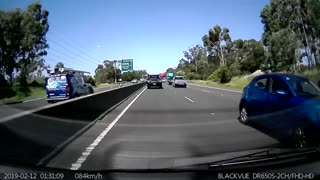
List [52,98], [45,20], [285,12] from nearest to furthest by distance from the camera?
[45,20] → [285,12] → [52,98]

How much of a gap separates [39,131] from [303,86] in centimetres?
651

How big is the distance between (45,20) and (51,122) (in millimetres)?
2402

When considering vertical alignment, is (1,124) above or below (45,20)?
below

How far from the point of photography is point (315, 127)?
879 cm

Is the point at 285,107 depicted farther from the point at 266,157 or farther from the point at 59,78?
the point at 59,78

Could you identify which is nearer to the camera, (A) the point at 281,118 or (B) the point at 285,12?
(A) the point at 281,118

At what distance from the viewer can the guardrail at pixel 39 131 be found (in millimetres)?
7080

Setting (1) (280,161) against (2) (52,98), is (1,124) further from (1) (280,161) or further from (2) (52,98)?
(2) (52,98)

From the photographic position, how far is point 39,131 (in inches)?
349

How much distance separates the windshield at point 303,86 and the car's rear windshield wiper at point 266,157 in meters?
3.83

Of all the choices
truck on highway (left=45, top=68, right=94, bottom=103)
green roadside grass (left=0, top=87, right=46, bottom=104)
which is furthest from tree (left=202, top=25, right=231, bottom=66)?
truck on highway (left=45, top=68, right=94, bottom=103)

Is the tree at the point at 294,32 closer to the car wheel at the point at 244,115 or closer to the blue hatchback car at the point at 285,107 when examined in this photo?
the blue hatchback car at the point at 285,107

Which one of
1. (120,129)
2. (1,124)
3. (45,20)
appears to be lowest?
(120,129)

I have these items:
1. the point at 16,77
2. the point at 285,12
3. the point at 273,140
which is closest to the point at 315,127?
the point at 273,140
